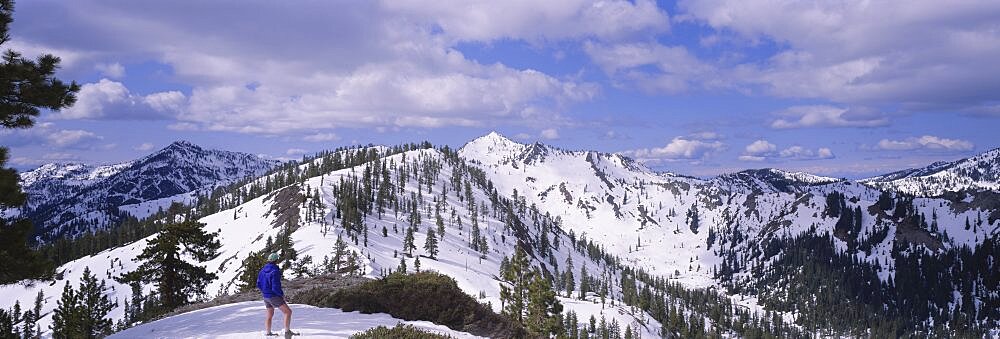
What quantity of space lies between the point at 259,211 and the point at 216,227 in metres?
15.6

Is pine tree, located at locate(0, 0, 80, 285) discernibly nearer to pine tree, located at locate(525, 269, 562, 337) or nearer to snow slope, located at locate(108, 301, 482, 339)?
snow slope, located at locate(108, 301, 482, 339)

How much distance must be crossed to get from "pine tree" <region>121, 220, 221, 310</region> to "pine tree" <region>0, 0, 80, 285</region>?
73.5 ft

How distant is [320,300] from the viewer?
85.5ft

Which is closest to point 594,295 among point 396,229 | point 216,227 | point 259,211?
point 396,229

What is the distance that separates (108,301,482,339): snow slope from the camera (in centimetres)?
1845

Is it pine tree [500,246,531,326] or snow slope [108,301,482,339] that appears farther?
pine tree [500,246,531,326]

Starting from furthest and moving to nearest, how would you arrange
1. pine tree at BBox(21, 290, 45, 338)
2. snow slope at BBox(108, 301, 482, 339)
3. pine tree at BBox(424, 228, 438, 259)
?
pine tree at BBox(424, 228, 438, 259) < pine tree at BBox(21, 290, 45, 338) < snow slope at BBox(108, 301, 482, 339)

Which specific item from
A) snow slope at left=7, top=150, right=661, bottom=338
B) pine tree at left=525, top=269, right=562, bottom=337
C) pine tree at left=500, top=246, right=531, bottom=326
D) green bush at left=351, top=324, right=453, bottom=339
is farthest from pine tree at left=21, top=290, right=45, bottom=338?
green bush at left=351, top=324, right=453, bottom=339

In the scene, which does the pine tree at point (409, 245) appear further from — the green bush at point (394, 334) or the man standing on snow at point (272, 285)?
the green bush at point (394, 334)

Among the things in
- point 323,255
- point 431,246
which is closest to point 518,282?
point 323,255

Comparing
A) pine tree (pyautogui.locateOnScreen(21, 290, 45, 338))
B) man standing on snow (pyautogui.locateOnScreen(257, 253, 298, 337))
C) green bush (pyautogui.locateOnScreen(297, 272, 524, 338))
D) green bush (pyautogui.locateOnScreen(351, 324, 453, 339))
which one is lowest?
pine tree (pyautogui.locateOnScreen(21, 290, 45, 338))

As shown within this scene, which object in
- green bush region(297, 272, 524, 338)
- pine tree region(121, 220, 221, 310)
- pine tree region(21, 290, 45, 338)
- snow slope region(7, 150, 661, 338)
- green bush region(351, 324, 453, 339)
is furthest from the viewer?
snow slope region(7, 150, 661, 338)

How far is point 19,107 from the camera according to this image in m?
17.1

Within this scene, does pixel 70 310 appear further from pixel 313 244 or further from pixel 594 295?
pixel 594 295
